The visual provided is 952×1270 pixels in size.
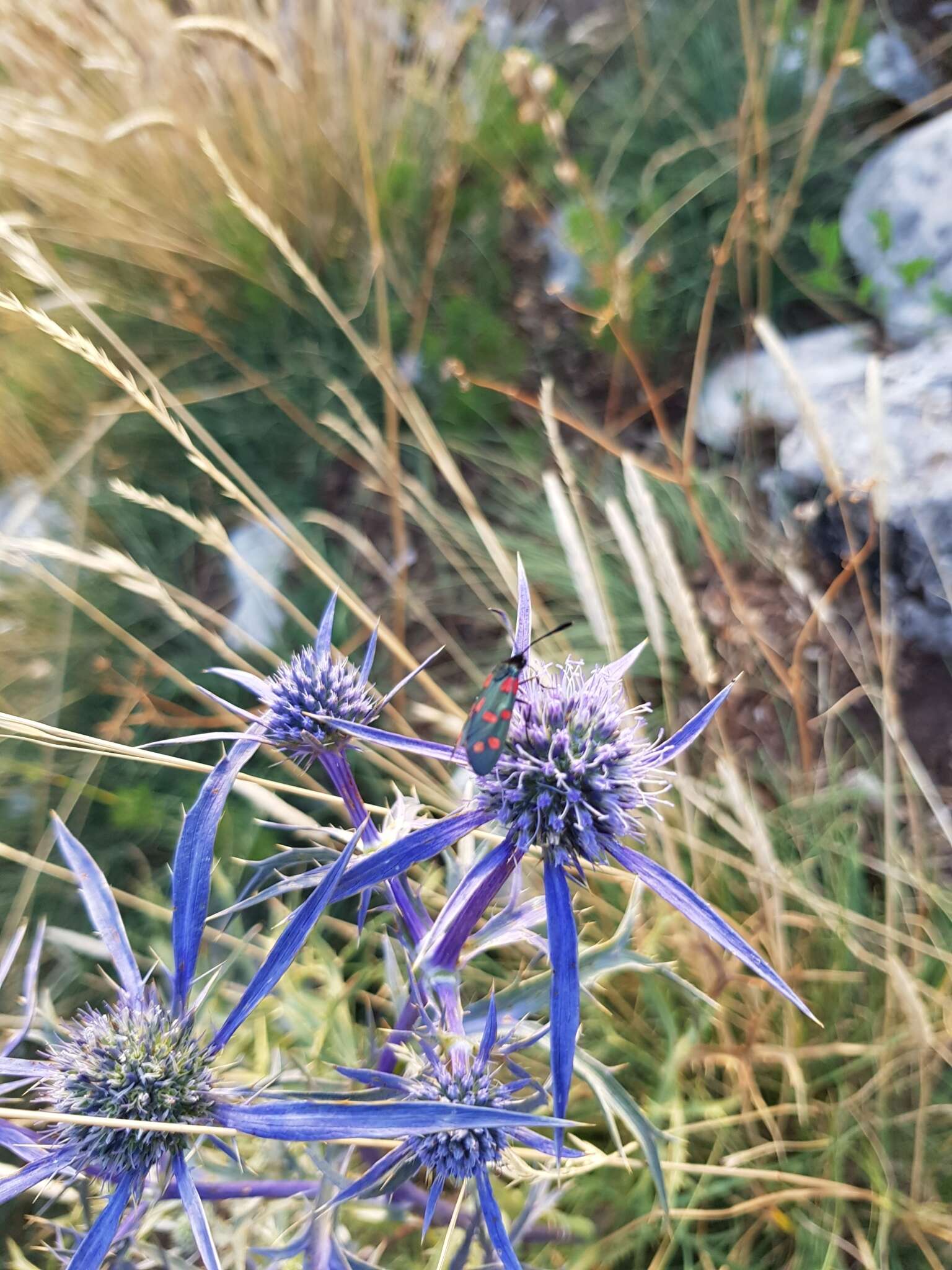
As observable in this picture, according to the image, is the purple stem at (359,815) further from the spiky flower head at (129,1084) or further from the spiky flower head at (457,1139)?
the spiky flower head at (129,1084)

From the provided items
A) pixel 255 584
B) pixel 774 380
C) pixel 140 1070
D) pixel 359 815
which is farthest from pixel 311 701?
pixel 774 380

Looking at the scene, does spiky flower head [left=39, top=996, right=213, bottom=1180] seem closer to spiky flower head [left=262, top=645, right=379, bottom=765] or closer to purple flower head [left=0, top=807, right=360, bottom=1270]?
purple flower head [left=0, top=807, right=360, bottom=1270]

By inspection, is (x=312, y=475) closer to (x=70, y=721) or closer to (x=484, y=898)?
(x=70, y=721)

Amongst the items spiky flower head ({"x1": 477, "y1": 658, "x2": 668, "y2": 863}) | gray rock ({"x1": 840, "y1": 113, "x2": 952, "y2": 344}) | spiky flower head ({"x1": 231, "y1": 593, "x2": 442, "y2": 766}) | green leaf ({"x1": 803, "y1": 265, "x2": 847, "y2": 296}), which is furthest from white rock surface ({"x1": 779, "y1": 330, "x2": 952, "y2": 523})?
spiky flower head ({"x1": 231, "y1": 593, "x2": 442, "y2": 766})

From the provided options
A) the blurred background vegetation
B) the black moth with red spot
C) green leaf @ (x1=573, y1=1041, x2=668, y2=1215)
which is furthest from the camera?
the blurred background vegetation

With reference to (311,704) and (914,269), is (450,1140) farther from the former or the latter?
(914,269)

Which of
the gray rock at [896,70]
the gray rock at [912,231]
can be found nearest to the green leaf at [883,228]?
the gray rock at [912,231]
